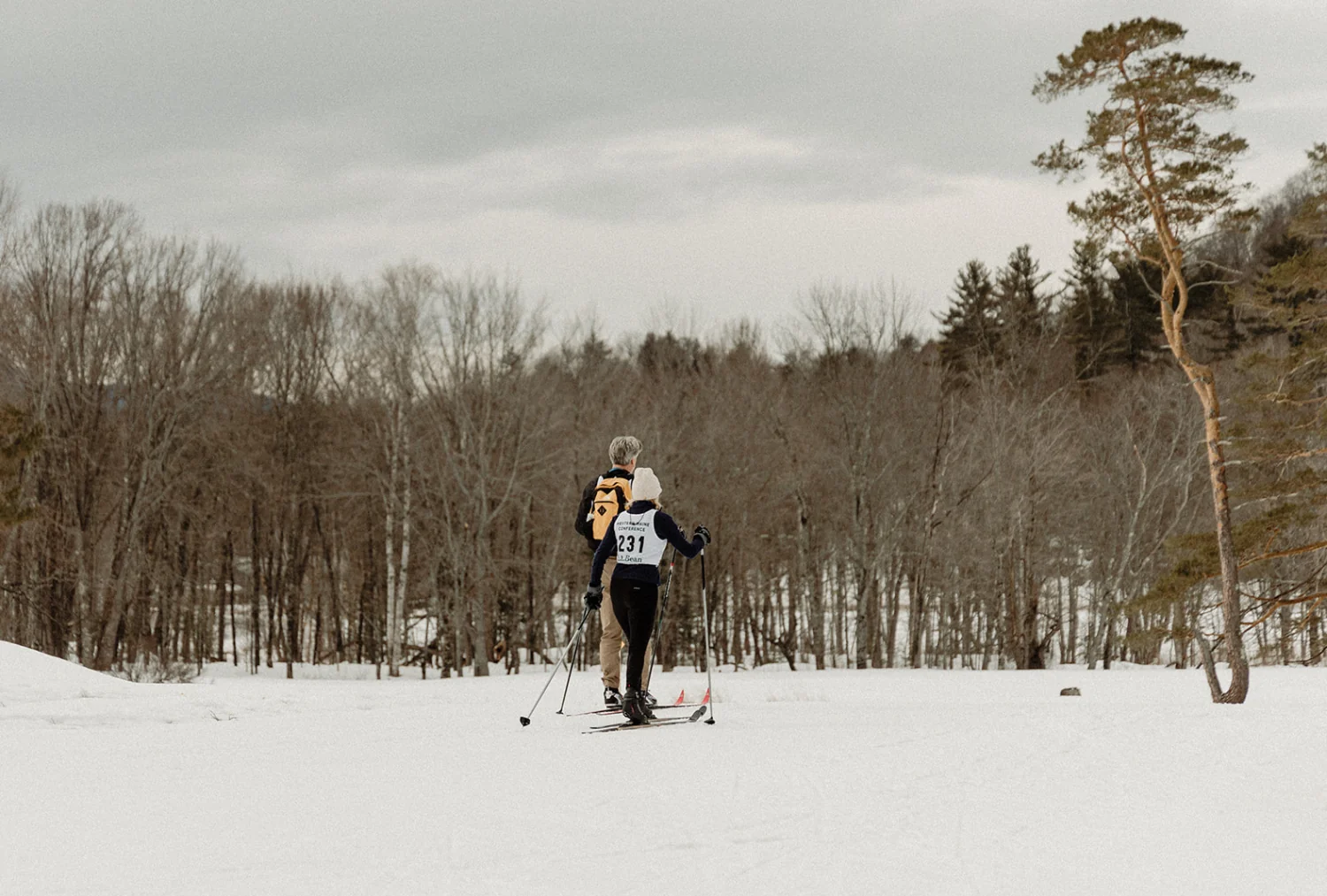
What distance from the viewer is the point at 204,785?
7.36m

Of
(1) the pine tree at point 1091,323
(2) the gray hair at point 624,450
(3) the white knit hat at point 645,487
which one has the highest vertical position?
(1) the pine tree at point 1091,323

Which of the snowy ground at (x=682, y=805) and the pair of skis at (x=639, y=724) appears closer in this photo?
the snowy ground at (x=682, y=805)

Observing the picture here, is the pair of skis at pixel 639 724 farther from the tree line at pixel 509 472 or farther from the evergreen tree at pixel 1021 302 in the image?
the evergreen tree at pixel 1021 302

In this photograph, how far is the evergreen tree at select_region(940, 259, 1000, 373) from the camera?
54.6 metres

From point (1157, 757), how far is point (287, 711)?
9994 millimetres

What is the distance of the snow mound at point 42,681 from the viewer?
1359 centimetres

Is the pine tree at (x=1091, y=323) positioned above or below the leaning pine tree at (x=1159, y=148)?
above

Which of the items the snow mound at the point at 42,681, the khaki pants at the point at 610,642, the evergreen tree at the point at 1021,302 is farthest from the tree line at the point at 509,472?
the khaki pants at the point at 610,642

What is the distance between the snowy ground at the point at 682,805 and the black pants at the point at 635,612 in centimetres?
61

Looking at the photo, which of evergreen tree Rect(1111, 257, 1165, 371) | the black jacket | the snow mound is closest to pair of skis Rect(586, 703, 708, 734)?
the black jacket

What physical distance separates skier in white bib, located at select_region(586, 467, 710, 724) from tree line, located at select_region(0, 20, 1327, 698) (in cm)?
1946

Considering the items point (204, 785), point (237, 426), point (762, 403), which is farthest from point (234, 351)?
point (204, 785)

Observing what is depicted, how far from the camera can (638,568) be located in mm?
9766

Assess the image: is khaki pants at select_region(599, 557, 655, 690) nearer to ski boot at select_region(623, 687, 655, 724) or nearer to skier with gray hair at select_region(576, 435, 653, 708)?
skier with gray hair at select_region(576, 435, 653, 708)
